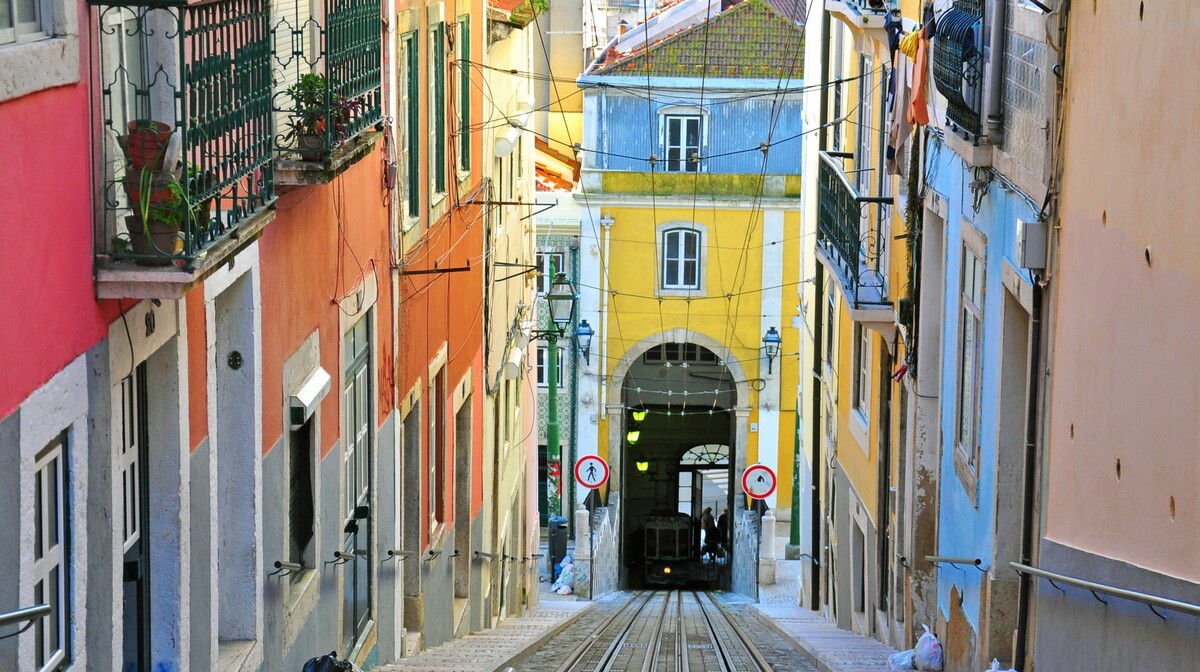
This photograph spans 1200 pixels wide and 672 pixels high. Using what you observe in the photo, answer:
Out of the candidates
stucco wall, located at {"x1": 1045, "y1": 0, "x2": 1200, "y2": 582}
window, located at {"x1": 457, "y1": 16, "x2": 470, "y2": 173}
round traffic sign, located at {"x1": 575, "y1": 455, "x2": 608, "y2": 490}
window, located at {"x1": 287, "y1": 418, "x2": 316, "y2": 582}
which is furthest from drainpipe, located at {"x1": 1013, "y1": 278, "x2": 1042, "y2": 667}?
round traffic sign, located at {"x1": 575, "y1": 455, "x2": 608, "y2": 490}

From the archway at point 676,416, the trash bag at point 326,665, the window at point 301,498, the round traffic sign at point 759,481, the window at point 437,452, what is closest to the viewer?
the trash bag at point 326,665

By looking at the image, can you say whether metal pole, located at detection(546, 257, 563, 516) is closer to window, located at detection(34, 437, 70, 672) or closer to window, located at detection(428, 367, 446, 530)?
window, located at detection(428, 367, 446, 530)

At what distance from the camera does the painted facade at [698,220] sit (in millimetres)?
30078

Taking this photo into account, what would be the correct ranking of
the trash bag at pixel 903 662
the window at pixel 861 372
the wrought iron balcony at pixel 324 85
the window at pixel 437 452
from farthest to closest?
the window at pixel 861 372 < the window at pixel 437 452 < the trash bag at pixel 903 662 < the wrought iron balcony at pixel 324 85

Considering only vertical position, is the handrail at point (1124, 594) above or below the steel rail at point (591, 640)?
above

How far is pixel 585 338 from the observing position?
2998cm

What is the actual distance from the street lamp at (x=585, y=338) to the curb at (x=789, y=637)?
7743mm

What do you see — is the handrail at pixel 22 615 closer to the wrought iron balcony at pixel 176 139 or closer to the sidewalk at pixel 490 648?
the wrought iron balcony at pixel 176 139

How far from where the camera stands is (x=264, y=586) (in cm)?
731

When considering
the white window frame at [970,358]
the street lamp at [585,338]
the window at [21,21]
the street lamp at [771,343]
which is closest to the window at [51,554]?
the window at [21,21]

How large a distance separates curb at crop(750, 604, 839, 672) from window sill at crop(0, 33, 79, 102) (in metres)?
7.20

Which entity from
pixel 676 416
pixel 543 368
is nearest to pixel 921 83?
pixel 543 368

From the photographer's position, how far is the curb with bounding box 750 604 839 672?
11.1 m

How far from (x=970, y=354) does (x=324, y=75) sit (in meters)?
4.34
